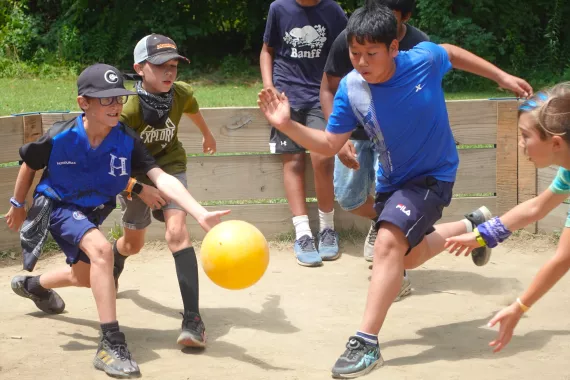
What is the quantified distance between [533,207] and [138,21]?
12.5 meters

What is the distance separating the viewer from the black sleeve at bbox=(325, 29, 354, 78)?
6.28 meters

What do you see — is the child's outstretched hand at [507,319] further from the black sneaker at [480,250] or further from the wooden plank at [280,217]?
the wooden plank at [280,217]

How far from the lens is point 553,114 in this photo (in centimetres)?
389

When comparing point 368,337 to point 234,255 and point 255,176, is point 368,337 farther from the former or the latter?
point 255,176

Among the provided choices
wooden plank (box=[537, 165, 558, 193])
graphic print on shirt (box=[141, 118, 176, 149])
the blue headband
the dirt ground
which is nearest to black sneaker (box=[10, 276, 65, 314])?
the dirt ground

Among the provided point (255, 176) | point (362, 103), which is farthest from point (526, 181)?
point (362, 103)

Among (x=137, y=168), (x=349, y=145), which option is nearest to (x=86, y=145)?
(x=137, y=168)

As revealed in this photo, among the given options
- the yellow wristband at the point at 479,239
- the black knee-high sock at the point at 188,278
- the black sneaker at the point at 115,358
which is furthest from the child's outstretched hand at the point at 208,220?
the yellow wristband at the point at 479,239

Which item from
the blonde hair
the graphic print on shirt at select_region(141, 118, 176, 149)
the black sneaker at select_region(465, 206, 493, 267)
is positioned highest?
the blonde hair

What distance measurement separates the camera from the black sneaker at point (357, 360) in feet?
15.4

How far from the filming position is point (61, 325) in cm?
562

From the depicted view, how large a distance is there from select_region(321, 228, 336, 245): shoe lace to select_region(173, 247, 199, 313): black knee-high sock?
1.97 m

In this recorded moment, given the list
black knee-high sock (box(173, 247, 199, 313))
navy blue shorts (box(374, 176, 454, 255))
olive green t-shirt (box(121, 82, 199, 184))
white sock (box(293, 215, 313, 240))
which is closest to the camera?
navy blue shorts (box(374, 176, 454, 255))

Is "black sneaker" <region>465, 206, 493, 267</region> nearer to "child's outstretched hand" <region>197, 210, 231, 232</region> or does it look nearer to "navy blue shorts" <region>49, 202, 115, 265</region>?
"child's outstretched hand" <region>197, 210, 231, 232</region>
